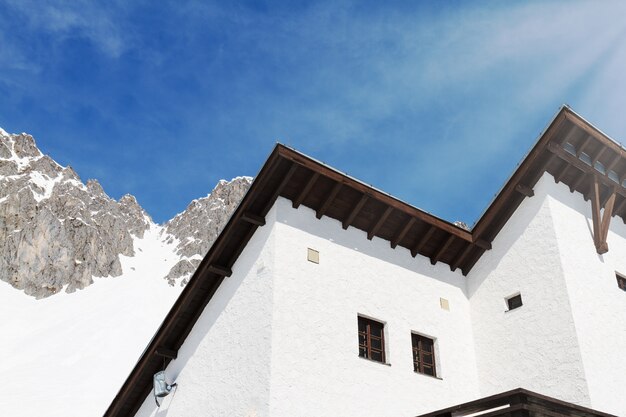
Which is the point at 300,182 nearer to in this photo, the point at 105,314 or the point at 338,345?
the point at 338,345

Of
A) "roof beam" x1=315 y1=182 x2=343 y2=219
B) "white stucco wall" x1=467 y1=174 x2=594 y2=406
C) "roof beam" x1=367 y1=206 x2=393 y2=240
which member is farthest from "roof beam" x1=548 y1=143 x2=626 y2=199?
"roof beam" x1=315 y1=182 x2=343 y2=219

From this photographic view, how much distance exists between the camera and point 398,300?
15430mm

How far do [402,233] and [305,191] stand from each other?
3.21 metres

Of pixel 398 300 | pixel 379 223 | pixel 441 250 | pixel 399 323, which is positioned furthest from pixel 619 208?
pixel 399 323

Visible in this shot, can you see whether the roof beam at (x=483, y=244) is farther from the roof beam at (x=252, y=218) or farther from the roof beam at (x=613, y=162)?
the roof beam at (x=252, y=218)

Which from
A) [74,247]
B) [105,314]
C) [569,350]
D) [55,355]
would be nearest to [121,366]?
[55,355]

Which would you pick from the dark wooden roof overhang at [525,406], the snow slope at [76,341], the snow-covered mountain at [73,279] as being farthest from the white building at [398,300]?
the snow slope at [76,341]

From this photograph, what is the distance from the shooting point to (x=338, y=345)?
13625 mm

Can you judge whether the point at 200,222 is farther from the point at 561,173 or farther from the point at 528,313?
the point at 528,313

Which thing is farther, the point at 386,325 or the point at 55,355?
the point at 55,355

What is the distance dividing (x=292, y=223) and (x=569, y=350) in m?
7.35

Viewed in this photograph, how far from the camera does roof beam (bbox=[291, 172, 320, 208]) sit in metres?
14.1

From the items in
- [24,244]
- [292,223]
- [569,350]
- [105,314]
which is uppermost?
[24,244]

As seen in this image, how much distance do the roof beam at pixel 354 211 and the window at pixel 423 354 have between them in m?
3.41
